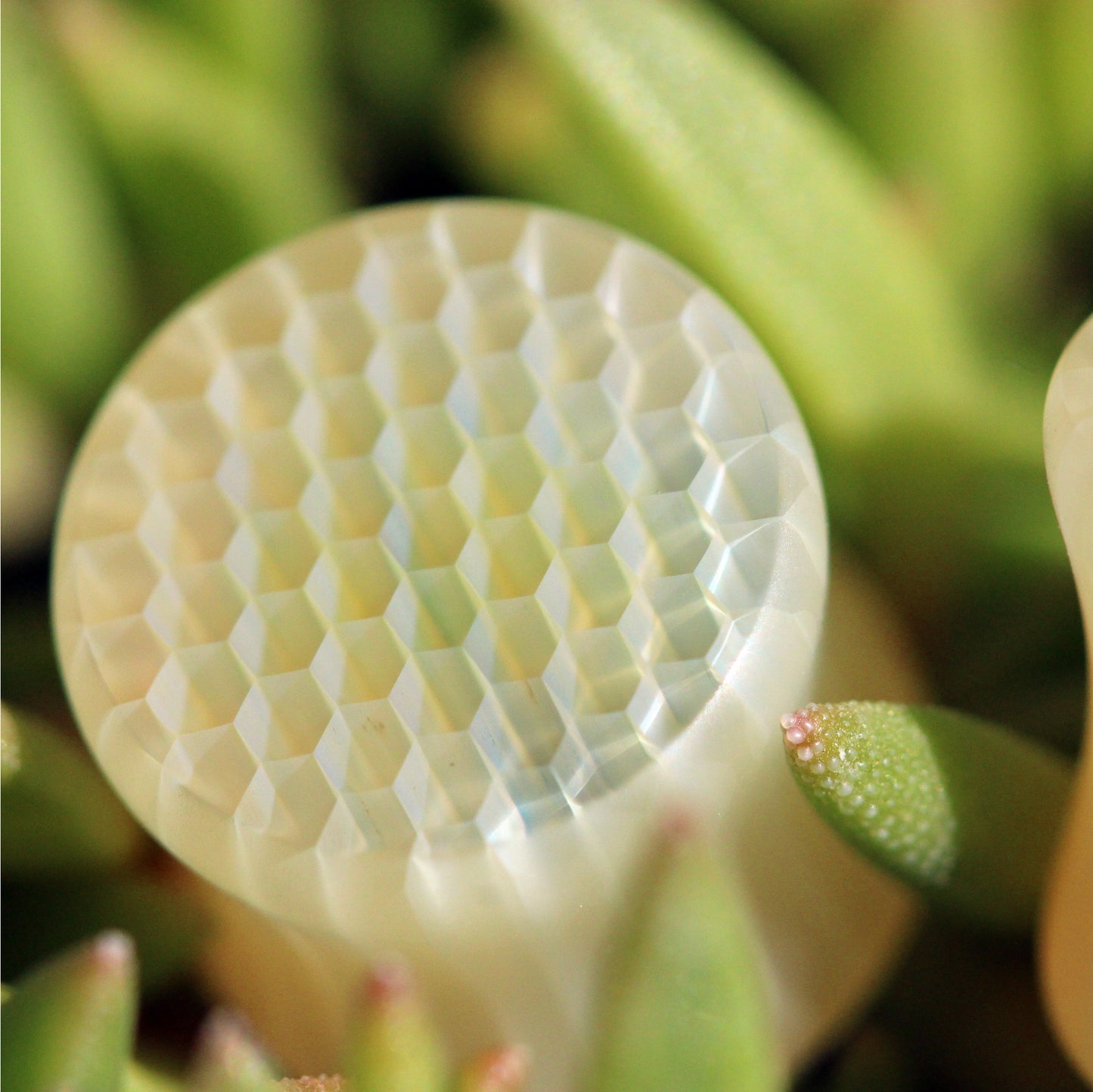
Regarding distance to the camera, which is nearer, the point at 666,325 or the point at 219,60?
the point at 666,325

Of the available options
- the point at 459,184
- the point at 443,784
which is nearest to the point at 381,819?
the point at 443,784

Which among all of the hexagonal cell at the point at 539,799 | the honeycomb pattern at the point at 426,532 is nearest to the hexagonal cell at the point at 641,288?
the honeycomb pattern at the point at 426,532

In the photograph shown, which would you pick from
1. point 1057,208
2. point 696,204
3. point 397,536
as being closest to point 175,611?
point 397,536

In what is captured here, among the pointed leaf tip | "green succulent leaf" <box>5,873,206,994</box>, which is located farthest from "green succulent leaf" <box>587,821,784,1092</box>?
"green succulent leaf" <box>5,873,206,994</box>

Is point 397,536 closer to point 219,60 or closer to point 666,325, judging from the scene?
point 666,325

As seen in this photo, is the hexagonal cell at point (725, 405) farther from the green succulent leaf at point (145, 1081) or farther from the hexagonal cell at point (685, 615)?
the green succulent leaf at point (145, 1081)

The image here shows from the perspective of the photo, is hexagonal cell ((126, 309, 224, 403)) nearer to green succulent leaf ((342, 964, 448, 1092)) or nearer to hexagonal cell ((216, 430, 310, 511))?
hexagonal cell ((216, 430, 310, 511))
